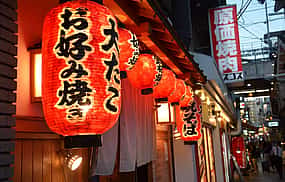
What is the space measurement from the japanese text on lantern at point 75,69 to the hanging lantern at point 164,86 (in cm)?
323

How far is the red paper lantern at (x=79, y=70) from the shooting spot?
2.88 meters

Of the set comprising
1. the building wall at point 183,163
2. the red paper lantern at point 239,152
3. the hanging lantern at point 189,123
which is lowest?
the red paper lantern at point 239,152

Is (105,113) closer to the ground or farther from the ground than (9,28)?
closer to the ground

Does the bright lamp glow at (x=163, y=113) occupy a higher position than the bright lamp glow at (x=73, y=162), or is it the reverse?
the bright lamp glow at (x=163, y=113)

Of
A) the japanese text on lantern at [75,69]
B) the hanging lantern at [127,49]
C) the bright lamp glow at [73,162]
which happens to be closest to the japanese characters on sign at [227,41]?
the hanging lantern at [127,49]

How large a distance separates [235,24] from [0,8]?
16158 mm

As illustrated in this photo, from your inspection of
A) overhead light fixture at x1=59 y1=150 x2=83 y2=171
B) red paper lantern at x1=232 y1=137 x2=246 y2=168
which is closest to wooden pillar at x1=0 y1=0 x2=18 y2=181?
overhead light fixture at x1=59 y1=150 x2=83 y2=171

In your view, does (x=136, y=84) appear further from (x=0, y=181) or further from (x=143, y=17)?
(x=0, y=181)

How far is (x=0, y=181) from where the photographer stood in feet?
9.50

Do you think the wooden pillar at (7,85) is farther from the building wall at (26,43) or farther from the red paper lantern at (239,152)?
the red paper lantern at (239,152)

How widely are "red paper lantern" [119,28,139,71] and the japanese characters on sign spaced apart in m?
13.9

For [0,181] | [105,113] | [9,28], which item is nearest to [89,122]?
[105,113]

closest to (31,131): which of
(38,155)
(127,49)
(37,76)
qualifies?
(38,155)

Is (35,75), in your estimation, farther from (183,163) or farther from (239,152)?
(239,152)
